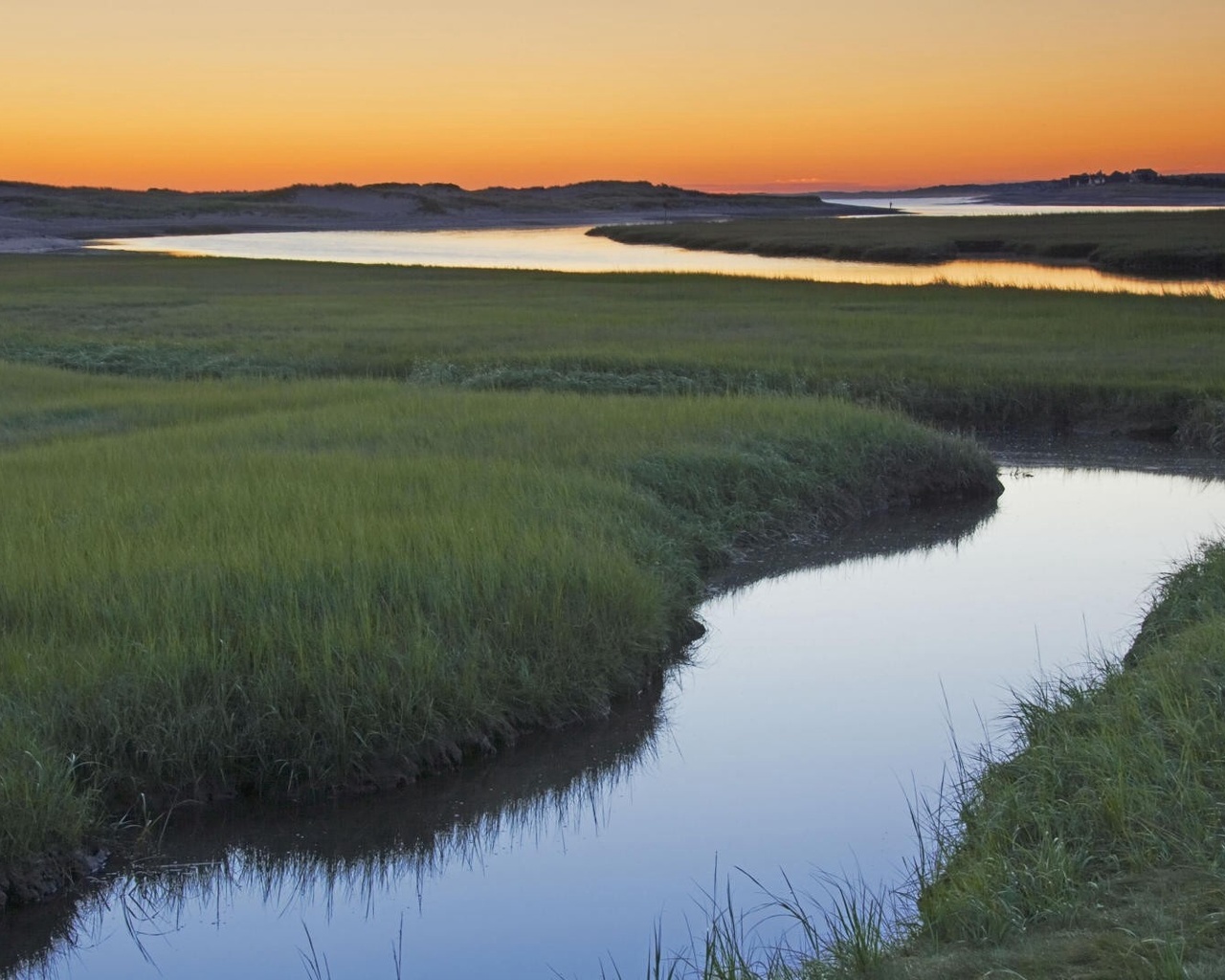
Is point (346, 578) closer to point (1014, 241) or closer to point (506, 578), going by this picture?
point (506, 578)

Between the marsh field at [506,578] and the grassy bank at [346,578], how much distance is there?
0.02 metres

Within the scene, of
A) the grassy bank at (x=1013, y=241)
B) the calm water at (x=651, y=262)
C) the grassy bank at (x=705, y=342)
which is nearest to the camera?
the grassy bank at (x=705, y=342)

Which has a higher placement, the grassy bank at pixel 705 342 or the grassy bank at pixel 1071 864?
the grassy bank at pixel 705 342

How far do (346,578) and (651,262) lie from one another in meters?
48.2

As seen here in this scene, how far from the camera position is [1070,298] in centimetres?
2884

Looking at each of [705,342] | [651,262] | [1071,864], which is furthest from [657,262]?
[1071,864]

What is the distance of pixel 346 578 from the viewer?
25.3 ft

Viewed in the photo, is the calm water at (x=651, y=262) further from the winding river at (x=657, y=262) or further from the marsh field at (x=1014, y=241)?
the marsh field at (x=1014, y=241)

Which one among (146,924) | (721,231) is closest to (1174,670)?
(146,924)

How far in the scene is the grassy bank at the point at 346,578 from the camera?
6.37 metres

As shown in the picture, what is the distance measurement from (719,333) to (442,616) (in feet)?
56.1

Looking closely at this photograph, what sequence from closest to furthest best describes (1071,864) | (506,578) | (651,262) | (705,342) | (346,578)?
(1071,864) → (346,578) → (506,578) → (705,342) → (651,262)

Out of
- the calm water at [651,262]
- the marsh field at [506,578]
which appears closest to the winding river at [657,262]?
the calm water at [651,262]

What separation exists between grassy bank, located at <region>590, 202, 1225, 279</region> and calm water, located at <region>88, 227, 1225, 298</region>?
2293 mm
